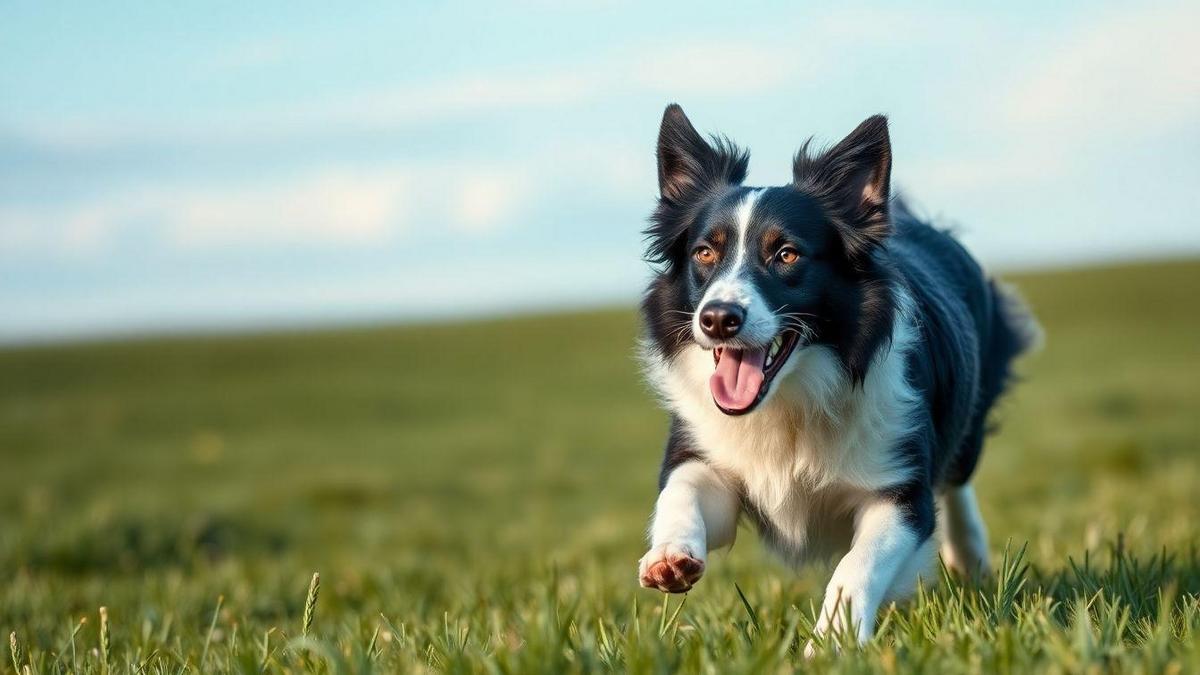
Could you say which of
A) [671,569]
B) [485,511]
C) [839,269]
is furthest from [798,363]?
[485,511]

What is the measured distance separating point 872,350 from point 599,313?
114 ft

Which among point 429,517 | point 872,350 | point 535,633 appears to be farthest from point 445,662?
point 429,517

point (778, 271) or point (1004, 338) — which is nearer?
point (778, 271)

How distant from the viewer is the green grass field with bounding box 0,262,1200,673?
3.71 meters

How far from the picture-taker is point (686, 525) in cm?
414

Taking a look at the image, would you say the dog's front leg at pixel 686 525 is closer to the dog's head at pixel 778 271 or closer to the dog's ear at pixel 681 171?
the dog's head at pixel 778 271

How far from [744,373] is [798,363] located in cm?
26

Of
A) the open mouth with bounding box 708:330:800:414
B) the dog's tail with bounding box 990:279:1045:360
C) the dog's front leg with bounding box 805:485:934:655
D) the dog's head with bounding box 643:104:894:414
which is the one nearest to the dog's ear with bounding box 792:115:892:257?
the dog's head with bounding box 643:104:894:414

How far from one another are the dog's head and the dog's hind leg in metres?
1.97

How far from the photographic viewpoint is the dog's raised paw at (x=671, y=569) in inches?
155

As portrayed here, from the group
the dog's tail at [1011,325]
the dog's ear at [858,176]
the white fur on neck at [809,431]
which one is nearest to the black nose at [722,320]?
the white fur on neck at [809,431]

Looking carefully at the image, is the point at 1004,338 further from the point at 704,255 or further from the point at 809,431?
the point at 704,255

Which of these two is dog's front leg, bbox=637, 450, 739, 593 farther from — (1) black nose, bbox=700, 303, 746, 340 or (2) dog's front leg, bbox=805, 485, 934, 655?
(1) black nose, bbox=700, 303, 746, 340

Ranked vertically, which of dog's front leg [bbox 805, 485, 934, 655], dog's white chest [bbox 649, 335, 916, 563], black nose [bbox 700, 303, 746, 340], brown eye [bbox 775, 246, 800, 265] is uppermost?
brown eye [bbox 775, 246, 800, 265]
